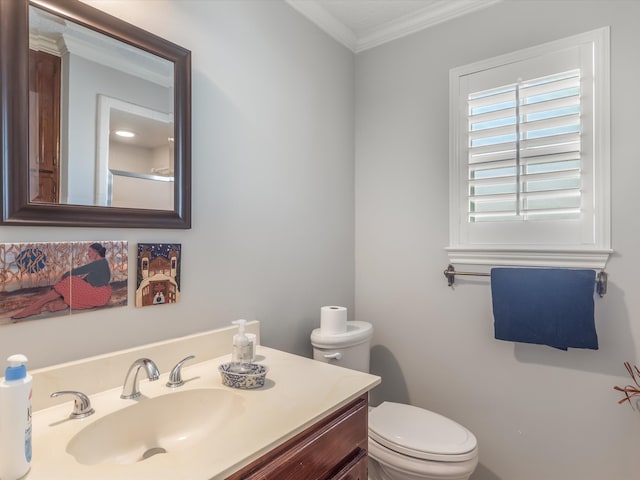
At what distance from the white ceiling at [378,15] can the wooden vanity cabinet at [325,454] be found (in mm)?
1816

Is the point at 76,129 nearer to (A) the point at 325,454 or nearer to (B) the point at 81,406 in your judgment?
(B) the point at 81,406

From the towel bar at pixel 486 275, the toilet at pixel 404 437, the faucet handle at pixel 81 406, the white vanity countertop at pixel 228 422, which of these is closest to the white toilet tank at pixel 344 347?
the toilet at pixel 404 437

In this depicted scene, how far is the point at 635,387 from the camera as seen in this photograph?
1.49 meters

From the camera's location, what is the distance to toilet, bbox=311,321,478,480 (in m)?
1.41

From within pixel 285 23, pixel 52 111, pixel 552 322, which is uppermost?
pixel 285 23

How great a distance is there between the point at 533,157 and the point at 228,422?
1643 mm

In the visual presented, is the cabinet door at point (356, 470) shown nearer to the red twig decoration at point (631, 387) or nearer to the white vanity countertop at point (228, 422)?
the white vanity countertop at point (228, 422)

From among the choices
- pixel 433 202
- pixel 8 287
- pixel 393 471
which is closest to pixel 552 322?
pixel 433 202

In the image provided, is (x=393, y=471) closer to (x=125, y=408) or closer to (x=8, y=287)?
(x=125, y=408)

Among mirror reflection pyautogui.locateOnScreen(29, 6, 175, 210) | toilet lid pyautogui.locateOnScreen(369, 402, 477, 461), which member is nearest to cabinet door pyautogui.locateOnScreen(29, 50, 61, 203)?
mirror reflection pyautogui.locateOnScreen(29, 6, 175, 210)

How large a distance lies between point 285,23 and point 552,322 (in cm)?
180

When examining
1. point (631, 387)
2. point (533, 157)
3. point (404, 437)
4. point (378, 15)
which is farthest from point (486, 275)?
point (378, 15)

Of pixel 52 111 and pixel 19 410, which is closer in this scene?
pixel 19 410

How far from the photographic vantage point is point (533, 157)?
1.70 m
